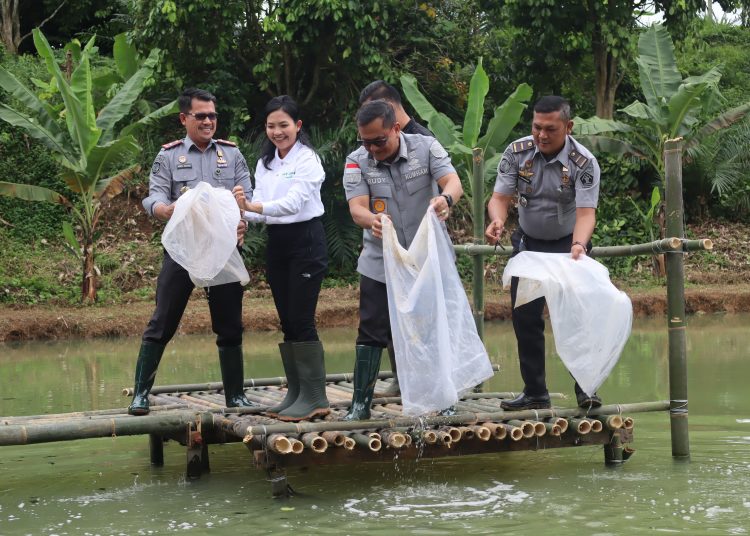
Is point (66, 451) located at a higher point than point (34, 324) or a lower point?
lower

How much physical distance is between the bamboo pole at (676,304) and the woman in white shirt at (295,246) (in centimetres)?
162

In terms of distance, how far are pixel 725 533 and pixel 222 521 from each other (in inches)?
73.8

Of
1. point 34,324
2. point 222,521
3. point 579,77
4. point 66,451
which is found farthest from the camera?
point 579,77

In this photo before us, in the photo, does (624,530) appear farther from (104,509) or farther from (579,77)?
(579,77)

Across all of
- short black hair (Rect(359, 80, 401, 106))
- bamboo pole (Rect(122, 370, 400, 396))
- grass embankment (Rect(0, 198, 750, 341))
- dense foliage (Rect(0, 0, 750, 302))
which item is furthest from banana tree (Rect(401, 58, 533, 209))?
short black hair (Rect(359, 80, 401, 106))

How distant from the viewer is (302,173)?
4.80 meters

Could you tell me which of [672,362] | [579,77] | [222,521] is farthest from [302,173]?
[579,77]

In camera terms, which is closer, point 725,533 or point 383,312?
point 725,533

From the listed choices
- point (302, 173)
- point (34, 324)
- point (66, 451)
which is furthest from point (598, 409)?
point (34, 324)

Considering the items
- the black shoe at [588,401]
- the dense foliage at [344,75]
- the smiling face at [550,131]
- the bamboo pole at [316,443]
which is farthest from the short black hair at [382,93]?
the dense foliage at [344,75]

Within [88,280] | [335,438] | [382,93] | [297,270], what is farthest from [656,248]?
[88,280]

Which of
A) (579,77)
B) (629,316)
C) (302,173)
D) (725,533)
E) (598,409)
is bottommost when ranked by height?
(725,533)

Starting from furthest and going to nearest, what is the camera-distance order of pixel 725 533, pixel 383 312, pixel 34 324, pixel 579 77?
pixel 579 77
pixel 34 324
pixel 383 312
pixel 725 533

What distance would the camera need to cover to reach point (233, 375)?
5.28 metres
